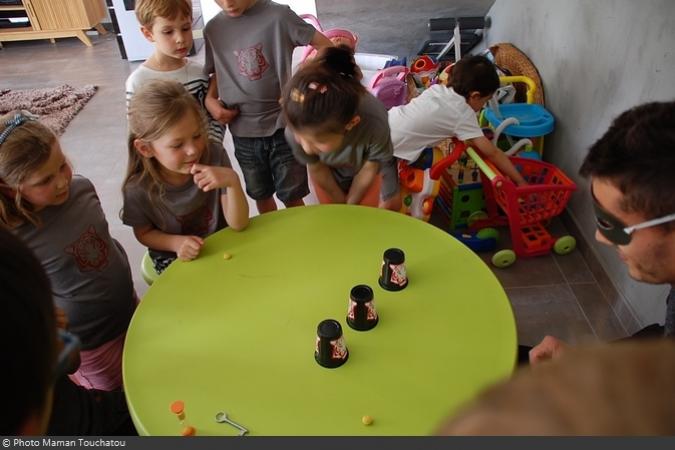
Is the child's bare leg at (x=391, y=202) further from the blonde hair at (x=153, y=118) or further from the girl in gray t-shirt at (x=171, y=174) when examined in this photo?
the blonde hair at (x=153, y=118)

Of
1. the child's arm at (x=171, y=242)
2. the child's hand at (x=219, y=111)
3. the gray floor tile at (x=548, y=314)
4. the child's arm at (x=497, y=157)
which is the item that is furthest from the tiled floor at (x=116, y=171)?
the child's arm at (x=171, y=242)

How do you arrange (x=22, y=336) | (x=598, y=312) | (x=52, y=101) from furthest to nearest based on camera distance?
(x=52, y=101)
(x=598, y=312)
(x=22, y=336)

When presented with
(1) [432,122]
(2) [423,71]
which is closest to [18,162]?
(1) [432,122]

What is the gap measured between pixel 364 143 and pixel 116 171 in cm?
241

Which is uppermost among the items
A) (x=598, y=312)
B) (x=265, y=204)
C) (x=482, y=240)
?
(x=265, y=204)

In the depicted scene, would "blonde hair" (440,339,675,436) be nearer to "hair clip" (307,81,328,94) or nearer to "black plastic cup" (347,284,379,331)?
"black plastic cup" (347,284,379,331)

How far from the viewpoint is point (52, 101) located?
451 cm

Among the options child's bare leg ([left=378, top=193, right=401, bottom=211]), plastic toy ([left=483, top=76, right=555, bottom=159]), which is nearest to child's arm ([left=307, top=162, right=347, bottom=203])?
child's bare leg ([left=378, top=193, right=401, bottom=211])

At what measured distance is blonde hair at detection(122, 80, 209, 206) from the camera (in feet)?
4.92

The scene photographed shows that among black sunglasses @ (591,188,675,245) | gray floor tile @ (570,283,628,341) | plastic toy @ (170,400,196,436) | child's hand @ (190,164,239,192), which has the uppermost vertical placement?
black sunglasses @ (591,188,675,245)

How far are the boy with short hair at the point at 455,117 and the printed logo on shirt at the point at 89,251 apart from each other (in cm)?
138

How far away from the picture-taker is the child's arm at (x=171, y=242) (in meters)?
1.51

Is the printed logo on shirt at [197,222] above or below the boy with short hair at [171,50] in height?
below

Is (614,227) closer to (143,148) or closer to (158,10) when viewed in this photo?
(143,148)
